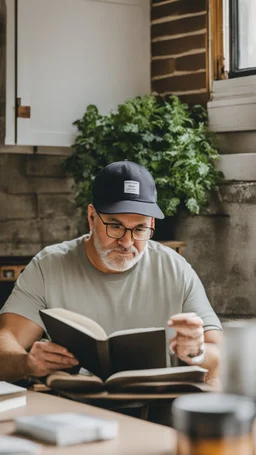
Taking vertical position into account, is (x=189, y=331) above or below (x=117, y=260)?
below

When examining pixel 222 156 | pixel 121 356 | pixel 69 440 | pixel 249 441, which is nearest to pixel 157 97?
pixel 222 156

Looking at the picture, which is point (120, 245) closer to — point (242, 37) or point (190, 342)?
point (190, 342)

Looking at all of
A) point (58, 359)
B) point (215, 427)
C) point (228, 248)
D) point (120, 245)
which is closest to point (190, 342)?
point (58, 359)

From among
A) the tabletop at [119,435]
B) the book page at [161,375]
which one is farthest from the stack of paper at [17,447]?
the book page at [161,375]

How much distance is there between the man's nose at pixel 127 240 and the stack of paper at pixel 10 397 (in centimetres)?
66

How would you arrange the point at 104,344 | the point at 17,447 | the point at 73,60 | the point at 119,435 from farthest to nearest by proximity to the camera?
the point at 73,60 < the point at 104,344 < the point at 119,435 < the point at 17,447

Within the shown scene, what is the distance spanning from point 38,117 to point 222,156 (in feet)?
2.99

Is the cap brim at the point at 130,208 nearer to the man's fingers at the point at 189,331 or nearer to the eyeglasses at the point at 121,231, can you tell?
the eyeglasses at the point at 121,231

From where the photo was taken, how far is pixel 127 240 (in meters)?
2.50

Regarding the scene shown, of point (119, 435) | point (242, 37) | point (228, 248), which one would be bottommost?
point (119, 435)

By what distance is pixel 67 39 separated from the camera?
400 centimetres

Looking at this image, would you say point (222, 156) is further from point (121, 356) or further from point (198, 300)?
point (121, 356)

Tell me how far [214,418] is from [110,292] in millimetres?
1362

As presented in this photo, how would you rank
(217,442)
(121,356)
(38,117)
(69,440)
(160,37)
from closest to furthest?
(217,442)
(69,440)
(121,356)
(38,117)
(160,37)
